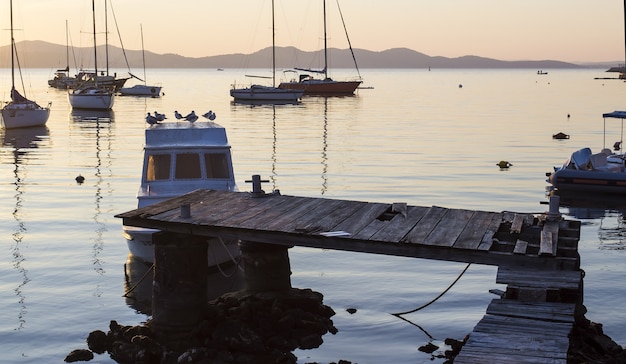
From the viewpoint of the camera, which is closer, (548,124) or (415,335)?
(415,335)

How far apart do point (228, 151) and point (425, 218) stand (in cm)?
869

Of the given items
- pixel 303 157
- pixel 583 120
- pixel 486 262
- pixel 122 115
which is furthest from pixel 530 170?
pixel 122 115

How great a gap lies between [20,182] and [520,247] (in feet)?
98.7

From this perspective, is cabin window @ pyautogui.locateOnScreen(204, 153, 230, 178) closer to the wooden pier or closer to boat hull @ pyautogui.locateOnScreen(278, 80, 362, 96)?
the wooden pier

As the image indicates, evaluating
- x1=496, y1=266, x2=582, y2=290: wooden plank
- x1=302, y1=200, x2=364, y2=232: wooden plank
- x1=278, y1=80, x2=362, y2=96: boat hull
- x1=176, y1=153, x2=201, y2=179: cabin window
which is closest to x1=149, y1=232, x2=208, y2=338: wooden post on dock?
x1=302, y1=200, x2=364, y2=232: wooden plank

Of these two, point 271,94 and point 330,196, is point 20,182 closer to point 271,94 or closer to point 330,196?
point 330,196

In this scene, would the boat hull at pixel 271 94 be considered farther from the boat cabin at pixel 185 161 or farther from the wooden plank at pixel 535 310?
the wooden plank at pixel 535 310

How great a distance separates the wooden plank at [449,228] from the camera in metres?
13.9

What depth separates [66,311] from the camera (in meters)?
18.6

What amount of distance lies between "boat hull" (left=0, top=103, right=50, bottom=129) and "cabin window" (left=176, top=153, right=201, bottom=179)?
49.5m

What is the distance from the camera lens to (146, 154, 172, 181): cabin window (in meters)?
22.5

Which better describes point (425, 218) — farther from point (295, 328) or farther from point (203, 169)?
point (203, 169)

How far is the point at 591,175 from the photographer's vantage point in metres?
35.1

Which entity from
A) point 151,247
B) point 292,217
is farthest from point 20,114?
point 292,217
